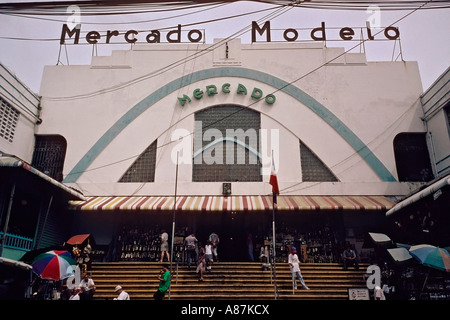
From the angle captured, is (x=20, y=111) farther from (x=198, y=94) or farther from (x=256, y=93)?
(x=256, y=93)

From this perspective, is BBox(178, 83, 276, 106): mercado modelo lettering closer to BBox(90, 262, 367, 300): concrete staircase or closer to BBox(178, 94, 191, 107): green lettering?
BBox(178, 94, 191, 107): green lettering

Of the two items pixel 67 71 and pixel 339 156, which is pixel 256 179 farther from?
pixel 67 71

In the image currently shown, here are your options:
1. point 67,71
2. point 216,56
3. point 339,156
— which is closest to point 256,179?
point 339,156

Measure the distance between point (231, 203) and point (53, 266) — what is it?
8.00 meters

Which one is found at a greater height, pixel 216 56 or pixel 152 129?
pixel 216 56

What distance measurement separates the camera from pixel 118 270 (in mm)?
15023

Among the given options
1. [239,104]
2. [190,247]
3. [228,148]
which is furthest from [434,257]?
[239,104]

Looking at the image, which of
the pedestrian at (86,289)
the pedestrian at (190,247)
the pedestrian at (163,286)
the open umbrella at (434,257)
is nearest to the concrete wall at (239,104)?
the pedestrian at (190,247)

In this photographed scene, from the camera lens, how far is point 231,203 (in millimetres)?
16719

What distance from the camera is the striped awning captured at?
1619 centimetres

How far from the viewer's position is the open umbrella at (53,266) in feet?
36.7
